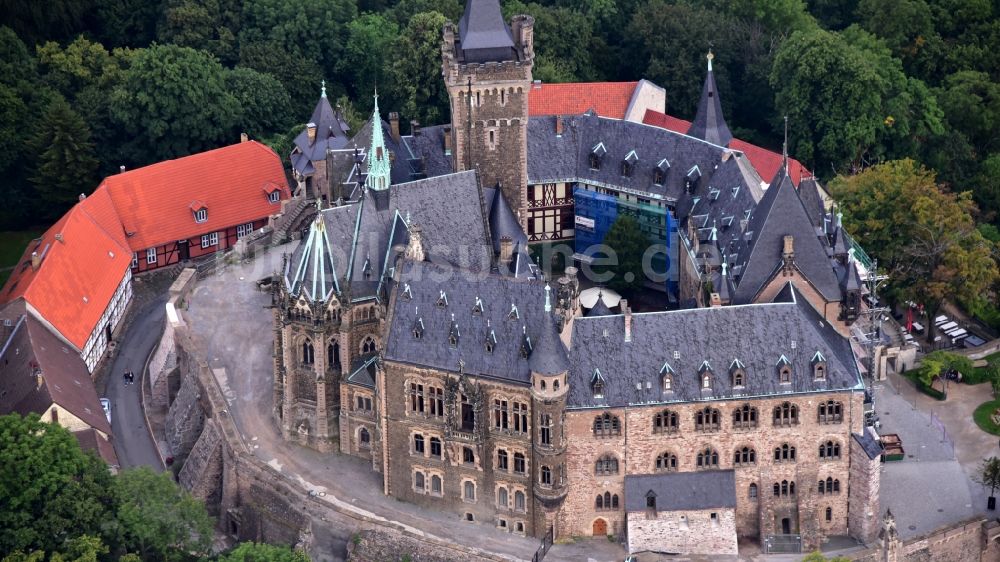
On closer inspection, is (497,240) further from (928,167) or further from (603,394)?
(928,167)

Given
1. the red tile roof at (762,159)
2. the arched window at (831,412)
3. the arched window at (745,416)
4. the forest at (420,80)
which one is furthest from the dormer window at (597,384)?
the forest at (420,80)

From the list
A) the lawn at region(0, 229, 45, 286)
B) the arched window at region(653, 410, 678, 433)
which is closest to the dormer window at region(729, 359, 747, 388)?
the arched window at region(653, 410, 678, 433)

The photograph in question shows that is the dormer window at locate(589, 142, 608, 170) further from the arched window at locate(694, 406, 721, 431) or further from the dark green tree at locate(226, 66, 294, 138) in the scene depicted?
the arched window at locate(694, 406, 721, 431)

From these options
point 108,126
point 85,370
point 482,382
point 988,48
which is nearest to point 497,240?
point 482,382

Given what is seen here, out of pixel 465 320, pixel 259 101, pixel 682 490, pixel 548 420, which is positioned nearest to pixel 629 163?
pixel 465 320

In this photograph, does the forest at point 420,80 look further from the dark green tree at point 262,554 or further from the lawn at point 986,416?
the dark green tree at point 262,554

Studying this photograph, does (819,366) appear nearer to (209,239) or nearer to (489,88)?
(489,88)
